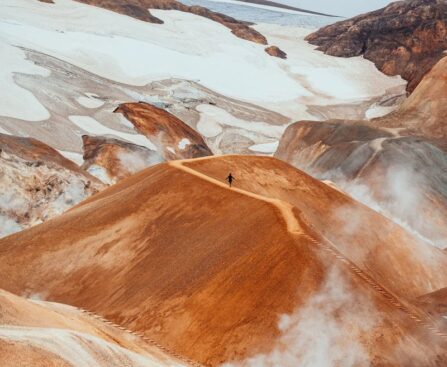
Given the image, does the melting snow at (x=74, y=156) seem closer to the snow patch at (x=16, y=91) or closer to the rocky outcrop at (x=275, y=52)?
the snow patch at (x=16, y=91)

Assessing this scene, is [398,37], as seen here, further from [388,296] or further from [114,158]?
[388,296]

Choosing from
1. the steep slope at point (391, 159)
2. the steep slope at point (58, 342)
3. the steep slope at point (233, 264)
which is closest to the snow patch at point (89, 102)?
the steep slope at point (391, 159)

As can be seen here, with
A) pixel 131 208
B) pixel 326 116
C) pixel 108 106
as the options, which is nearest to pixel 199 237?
pixel 131 208

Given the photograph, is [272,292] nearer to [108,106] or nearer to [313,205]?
[313,205]

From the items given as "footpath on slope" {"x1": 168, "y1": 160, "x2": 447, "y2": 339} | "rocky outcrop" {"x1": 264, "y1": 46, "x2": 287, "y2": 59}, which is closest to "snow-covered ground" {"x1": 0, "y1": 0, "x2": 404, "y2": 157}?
"rocky outcrop" {"x1": 264, "y1": 46, "x2": 287, "y2": 59}

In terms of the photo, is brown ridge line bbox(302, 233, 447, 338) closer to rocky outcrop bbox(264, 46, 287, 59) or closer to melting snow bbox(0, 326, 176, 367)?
melting snow bbox(0, 326, 176, 367)

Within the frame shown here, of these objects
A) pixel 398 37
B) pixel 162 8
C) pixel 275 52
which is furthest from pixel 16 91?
pixel 398 37
